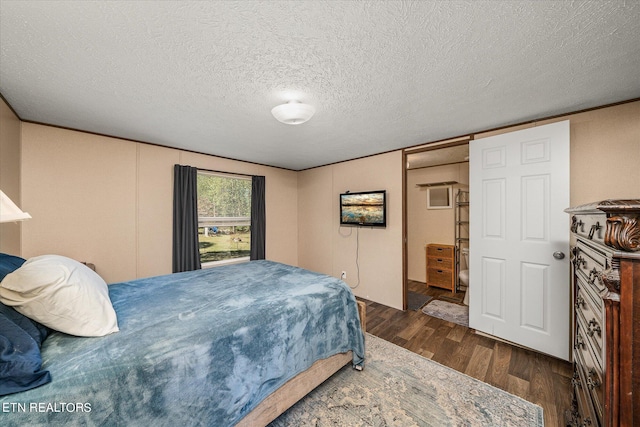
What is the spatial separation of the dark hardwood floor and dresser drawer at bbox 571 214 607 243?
139 centimetres

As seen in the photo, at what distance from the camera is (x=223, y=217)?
4.10 m

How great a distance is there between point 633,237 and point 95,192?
4339 mm

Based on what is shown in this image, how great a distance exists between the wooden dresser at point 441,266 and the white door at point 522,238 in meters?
1.69

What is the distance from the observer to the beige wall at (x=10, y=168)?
1.96 metres

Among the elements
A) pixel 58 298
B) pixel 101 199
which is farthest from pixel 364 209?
pixel 101 199

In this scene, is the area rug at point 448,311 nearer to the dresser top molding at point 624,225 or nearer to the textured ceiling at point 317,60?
the textured ceiling at point 317,60

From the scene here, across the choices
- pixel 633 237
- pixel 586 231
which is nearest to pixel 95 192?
pixel 633 237

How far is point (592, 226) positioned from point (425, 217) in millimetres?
3889

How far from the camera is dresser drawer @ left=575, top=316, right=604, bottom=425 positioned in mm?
999

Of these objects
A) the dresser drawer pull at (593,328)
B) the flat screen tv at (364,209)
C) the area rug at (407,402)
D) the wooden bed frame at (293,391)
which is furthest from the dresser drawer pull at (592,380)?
the flat screen tv at (364,209)

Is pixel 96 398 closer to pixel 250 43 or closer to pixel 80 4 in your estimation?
pixel 80 4

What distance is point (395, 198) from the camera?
368 centimetres

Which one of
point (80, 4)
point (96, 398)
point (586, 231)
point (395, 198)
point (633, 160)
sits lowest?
point (96, 398)

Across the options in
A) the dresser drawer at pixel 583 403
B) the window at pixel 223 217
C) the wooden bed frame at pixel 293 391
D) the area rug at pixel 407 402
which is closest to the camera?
the dresser drawer at pixel 583 403
